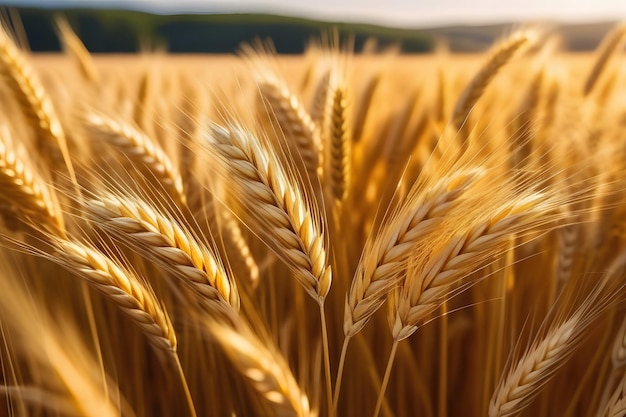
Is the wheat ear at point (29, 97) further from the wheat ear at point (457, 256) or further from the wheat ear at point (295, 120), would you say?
the wheat ear at point (457, 256)

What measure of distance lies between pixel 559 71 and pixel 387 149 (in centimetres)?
65

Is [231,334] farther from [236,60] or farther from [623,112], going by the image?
[623,112]

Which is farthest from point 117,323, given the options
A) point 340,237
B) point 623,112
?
point 623,112

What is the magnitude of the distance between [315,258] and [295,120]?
15.1 inches

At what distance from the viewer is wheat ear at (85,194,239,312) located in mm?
595

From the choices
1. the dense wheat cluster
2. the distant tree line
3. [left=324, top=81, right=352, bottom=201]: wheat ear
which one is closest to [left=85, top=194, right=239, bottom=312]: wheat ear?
the dense wheat cluster

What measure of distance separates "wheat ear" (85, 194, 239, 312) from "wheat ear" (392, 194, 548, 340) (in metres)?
0.20

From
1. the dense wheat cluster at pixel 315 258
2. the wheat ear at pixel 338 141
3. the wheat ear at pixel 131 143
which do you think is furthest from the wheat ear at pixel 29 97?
the wheat ear at pixel 338 141

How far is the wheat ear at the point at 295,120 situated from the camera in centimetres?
90

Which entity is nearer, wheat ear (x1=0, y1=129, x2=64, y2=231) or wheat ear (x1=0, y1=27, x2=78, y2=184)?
wheat ear (x1=0, y1=129, x2=64, y2=231)

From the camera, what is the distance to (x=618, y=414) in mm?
606

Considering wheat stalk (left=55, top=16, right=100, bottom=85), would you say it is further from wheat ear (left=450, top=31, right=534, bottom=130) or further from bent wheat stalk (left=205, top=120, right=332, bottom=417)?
bent wheat stalk (left=205, top=120, right=332, bottom=417)

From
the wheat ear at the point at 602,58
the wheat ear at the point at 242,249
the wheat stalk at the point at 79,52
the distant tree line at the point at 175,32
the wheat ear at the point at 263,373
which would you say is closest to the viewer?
the wheat ear at the point at 263,373

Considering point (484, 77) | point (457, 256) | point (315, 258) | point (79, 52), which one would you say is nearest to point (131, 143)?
point (315, 258)
